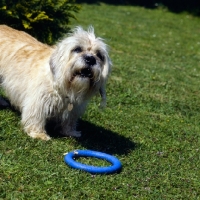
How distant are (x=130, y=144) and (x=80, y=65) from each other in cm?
160

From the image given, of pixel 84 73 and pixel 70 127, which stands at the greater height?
pixel 84 73

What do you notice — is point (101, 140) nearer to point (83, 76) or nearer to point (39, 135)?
point (39, 135)

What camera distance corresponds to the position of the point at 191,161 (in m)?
6.38

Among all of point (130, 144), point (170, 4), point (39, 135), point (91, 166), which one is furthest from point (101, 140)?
point (170, 4)

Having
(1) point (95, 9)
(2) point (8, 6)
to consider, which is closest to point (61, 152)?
(2) point (8, 6)

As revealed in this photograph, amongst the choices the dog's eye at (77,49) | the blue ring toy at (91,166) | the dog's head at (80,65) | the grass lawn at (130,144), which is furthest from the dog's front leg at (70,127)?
the dog's eye at (77,49)

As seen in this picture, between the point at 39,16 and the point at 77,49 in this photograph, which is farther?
the point at 39,16

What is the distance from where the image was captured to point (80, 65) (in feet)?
18.0

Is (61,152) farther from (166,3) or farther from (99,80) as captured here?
(166,3)

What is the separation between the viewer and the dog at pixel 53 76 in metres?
5.59

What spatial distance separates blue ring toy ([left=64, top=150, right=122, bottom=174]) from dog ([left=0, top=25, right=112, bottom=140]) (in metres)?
0.60

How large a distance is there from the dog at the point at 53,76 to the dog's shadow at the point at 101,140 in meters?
0.17

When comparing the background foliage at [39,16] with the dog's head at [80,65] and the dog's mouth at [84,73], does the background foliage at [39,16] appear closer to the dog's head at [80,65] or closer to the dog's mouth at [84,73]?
the dog's head at [80,65]

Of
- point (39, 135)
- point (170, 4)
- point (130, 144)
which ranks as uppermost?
point (39, 135)
